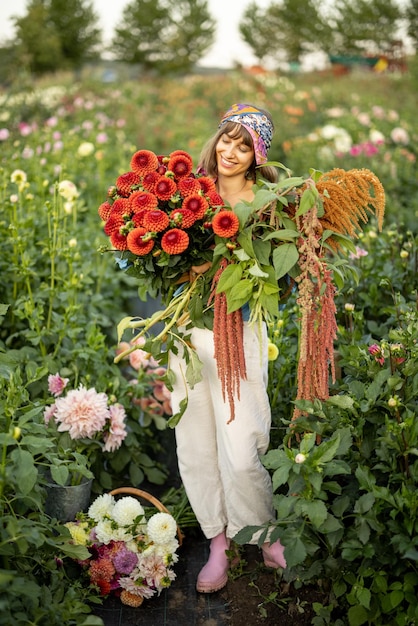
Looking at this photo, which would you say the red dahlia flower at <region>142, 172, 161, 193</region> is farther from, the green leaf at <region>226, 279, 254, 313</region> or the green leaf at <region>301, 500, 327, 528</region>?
the green leaf at <region>301, 500, 327, 528</region>

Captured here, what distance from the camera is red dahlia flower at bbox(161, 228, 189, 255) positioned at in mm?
2018

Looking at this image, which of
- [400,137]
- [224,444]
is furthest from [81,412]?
[400,137]

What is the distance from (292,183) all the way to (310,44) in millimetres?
35234

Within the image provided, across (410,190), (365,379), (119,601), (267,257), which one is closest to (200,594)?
(119,601)

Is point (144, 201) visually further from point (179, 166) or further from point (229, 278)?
point (229, 278)

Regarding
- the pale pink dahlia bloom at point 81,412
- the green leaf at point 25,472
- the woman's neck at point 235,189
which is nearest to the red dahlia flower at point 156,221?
the woman's neck at point 235,189

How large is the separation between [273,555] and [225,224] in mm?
1194

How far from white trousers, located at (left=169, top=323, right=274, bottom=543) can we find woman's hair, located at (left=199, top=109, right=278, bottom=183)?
54 centimetres

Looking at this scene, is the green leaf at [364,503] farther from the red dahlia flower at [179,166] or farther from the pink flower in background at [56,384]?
the pink flower in background at [56,384]

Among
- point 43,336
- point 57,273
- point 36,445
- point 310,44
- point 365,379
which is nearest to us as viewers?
point 36,445

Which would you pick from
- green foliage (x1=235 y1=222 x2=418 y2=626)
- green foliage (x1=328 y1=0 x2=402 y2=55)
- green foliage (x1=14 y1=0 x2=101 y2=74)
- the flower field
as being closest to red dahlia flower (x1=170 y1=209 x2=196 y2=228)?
the flower field

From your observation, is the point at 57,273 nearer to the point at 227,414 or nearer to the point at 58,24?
the point at 227,414

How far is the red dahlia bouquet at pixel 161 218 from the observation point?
203 centimetres

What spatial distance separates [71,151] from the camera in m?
5.75
